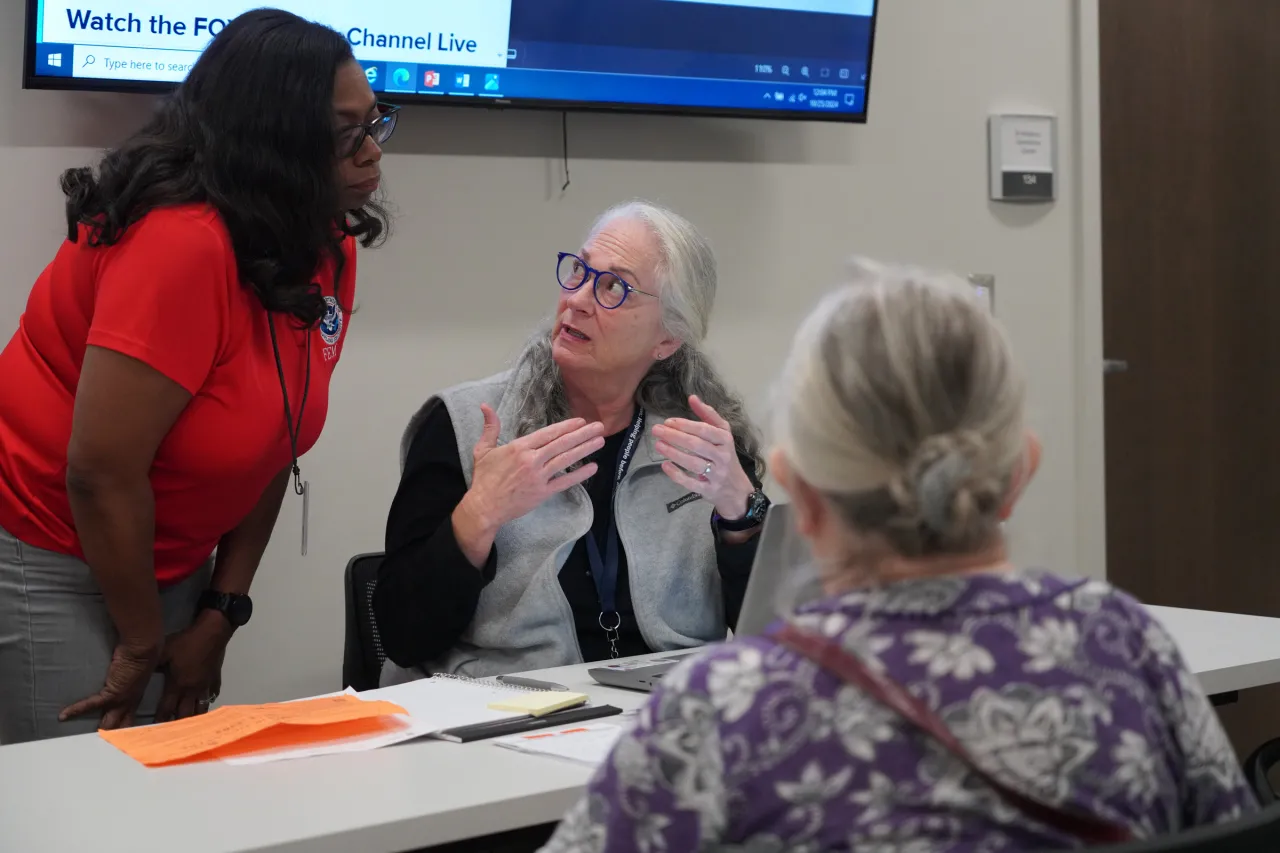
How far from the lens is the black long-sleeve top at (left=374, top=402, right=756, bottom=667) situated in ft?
6.48

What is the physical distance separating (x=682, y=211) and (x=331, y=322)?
1.29 meters

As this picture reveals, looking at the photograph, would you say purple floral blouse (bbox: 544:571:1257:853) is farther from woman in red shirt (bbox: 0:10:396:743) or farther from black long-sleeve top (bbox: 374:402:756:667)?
woman in red shirt (bbox: 0:10:396:743)

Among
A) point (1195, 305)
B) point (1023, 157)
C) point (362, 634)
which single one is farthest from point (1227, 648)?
point (1195, 305)

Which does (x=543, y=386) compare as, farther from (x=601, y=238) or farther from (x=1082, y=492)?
(x=1082, y=492)

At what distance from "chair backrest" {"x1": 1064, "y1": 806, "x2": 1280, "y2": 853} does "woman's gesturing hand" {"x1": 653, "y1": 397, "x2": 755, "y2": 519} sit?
1207mm

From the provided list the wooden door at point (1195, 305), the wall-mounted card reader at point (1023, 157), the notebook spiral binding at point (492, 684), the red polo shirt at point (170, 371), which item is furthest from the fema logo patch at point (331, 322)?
the wooden door at point (1195, 305)

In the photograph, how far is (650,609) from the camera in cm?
212

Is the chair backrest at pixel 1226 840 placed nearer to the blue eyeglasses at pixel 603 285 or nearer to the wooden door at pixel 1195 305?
the blue eyeglasses at pixel 603 285

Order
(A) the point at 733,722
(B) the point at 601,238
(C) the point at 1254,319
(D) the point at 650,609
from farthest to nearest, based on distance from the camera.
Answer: (C) the point at 1254,319
(B) the point at 601,238
(D) the point at 650,609
(A) the point at 733,722

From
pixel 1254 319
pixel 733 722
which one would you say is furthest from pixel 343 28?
pixel 1254 319

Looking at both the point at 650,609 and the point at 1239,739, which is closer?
the point at 650,609

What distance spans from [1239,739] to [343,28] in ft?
10.6

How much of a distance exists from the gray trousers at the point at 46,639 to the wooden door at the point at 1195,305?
292 cm

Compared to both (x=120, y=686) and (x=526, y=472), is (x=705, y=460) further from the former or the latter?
(x=120, y=686)
